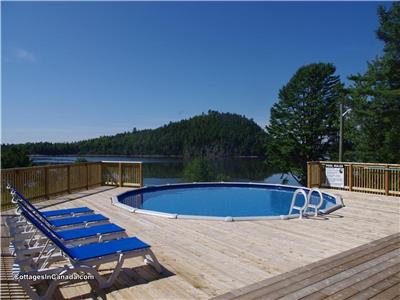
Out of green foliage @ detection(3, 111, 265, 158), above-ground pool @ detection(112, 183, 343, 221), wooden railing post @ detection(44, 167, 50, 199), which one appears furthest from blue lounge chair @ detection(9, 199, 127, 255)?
green foliage @ detection(3, 111, 265, 158)

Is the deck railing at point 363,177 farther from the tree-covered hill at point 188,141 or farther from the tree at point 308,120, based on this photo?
the tree-covered hill at point 188,141

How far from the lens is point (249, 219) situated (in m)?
6.29

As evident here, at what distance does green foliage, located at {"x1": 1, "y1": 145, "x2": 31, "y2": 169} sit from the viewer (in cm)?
3524

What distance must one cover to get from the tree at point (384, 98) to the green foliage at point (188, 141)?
124 feet

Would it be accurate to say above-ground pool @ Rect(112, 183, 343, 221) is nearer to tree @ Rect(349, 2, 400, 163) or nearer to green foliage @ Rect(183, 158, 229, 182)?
tree @ Rect(349, 2, 400, 163)

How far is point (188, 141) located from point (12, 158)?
112 feet

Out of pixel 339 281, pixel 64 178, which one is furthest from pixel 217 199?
pixel 339 281

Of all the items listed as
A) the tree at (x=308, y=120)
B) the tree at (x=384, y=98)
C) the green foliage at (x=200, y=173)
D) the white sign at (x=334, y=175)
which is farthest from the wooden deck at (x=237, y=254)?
the green foliage at (x=200, y=173)

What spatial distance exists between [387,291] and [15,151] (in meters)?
43.8

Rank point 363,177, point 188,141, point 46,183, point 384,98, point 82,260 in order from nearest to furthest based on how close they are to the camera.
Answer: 1. point 82,260
2. point 46,183
3. point 363,177
4. point 384,98
5. point 188,141

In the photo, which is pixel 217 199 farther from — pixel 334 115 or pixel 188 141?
pixel 188 141

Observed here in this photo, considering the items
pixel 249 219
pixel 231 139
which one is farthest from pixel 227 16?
pixel 231 139

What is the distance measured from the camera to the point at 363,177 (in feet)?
32.4

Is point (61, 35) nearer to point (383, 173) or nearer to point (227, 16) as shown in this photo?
point (227, 16)
